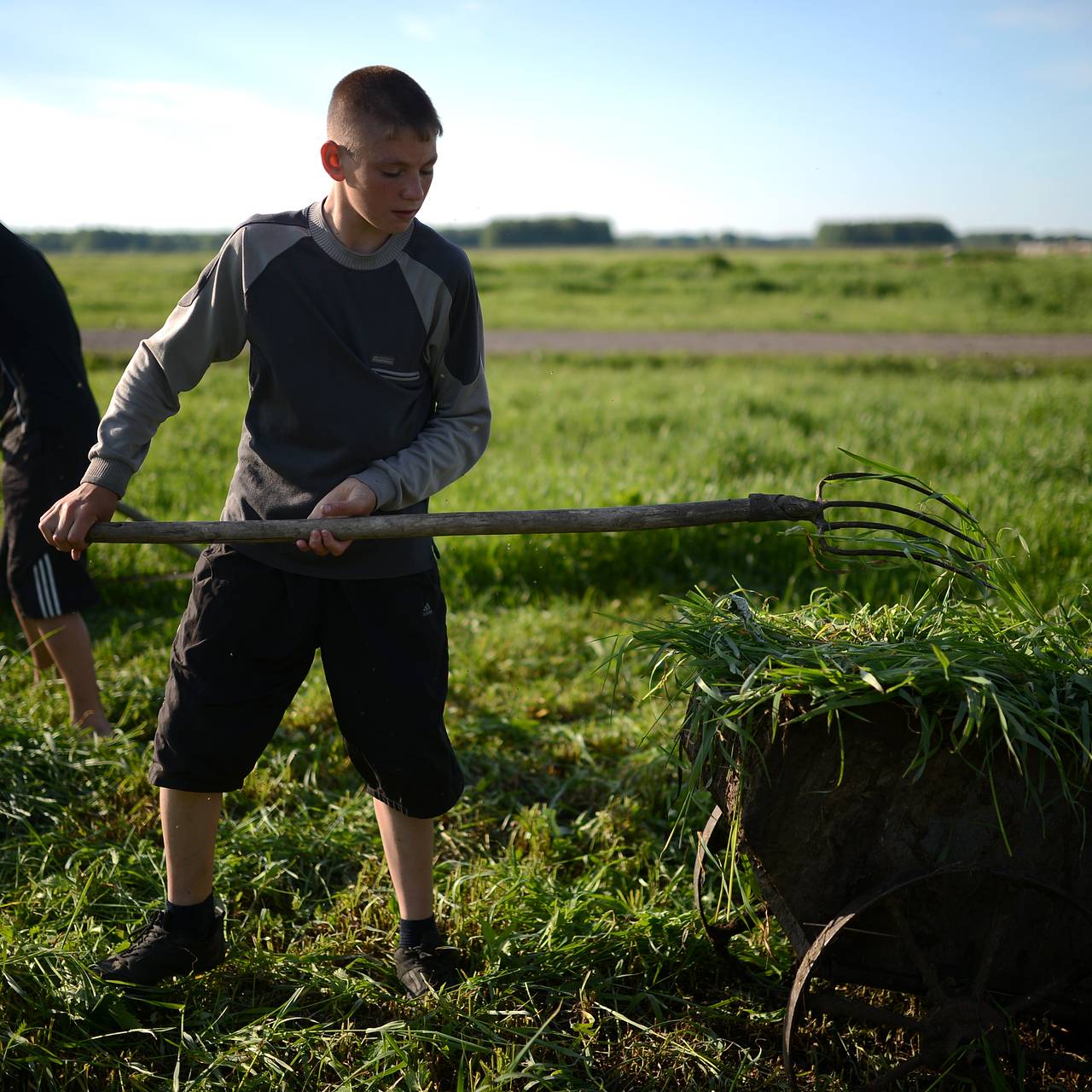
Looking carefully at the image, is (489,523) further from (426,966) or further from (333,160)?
(426,966)

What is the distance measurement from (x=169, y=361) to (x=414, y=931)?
1.51 m

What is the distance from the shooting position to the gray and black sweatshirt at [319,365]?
228 cm

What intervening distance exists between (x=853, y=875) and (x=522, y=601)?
10.5 ft

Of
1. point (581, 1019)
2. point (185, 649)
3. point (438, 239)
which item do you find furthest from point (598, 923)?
point (438, 239)

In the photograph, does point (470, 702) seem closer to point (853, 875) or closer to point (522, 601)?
point (522, 601)

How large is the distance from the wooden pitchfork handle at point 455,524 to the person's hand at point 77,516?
72 mm

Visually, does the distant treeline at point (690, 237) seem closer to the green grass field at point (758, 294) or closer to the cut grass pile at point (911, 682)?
the green grass field at point (758, 294)

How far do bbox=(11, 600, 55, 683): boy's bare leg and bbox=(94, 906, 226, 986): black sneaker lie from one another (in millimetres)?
1704

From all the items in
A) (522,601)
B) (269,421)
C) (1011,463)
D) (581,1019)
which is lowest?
(581,1019)

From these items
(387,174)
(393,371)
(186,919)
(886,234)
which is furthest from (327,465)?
(886,234)

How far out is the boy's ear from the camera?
225cm

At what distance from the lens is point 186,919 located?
2.50 meters

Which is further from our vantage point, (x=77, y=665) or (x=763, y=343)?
(x=763, y=343)

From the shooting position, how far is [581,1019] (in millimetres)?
2469
